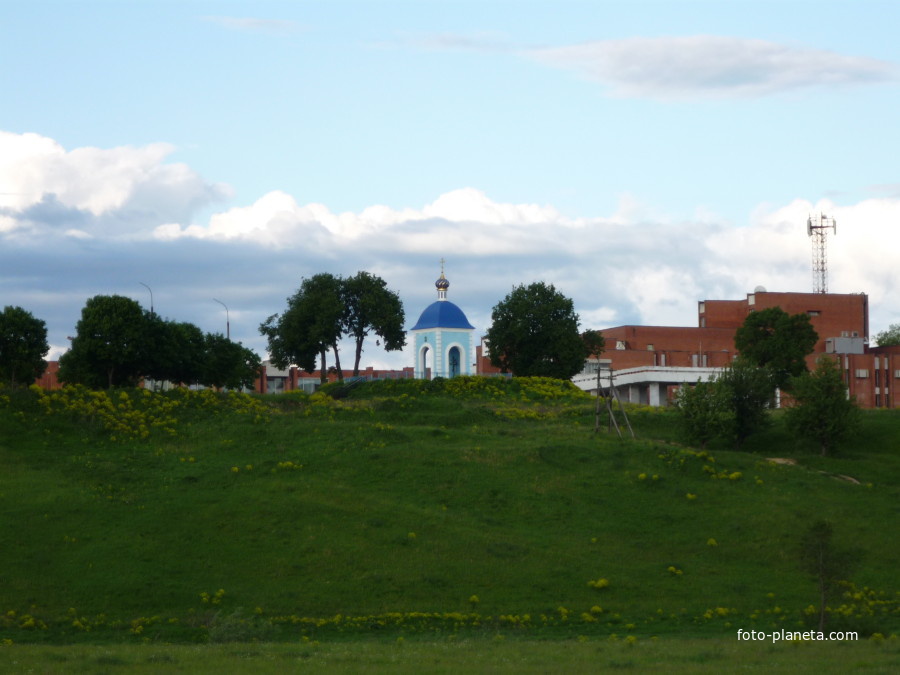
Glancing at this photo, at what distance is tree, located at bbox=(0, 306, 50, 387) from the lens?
2694 inches

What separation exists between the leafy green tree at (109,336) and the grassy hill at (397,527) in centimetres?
1222

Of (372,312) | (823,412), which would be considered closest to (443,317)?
(372,312)

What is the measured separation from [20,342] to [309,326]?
21504 millimetres

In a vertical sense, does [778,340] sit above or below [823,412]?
above

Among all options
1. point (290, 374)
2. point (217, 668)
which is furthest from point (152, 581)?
point (290, 374)

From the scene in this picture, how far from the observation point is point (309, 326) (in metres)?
83.8

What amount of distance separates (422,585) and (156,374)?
145 ft

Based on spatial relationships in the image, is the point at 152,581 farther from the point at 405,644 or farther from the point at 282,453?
the point at 282,453

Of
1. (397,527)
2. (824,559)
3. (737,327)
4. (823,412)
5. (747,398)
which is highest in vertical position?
(737,327)

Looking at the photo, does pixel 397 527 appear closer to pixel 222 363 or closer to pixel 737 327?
pixel 222 363

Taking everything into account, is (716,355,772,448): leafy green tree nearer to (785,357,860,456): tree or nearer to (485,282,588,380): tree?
(785,357,860,456): tree

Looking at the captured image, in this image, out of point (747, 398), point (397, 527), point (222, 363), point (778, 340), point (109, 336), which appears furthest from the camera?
point (222, 363)

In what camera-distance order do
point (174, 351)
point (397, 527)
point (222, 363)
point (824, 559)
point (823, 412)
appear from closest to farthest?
point (824, 559) → point (397, 527) → point (823, 412) → point (174, 351) → point (222, 363)

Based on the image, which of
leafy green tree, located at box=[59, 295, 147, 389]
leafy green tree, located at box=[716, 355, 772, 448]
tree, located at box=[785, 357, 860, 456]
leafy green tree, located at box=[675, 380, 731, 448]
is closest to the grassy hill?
leafy green tree, located at box=[716, 355, 772, 448]
